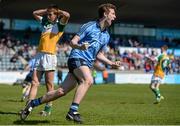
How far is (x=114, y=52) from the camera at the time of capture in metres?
53.9

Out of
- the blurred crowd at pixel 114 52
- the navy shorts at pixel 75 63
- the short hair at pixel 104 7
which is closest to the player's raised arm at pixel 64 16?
the short hair at pixel 104 7

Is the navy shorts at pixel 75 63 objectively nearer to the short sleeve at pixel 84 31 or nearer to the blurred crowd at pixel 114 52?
the short sleeve at pixel 84 31

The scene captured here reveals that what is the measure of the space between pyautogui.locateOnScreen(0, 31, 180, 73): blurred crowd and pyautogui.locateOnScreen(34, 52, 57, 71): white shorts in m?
32.8

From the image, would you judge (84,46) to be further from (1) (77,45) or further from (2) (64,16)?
(2) (64,16)

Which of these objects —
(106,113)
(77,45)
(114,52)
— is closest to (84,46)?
(77,45)

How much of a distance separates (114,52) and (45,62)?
4214 cm

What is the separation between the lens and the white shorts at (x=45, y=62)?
39.2ft

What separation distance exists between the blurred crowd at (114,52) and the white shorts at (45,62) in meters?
32.8

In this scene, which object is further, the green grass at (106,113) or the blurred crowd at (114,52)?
the blurred crowd at (114,52)

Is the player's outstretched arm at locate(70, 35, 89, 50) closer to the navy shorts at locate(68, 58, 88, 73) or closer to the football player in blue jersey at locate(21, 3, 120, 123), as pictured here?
the football player in blue jersey at locate(21, 3, 120, 123)

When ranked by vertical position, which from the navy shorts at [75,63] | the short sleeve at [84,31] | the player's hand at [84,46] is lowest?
the navy shorts at [75,63]

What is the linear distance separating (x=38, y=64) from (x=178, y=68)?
45.0m

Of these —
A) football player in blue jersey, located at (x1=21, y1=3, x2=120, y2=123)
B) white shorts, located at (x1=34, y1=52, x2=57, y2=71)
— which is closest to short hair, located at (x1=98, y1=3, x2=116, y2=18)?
football player in blue jersey, located at (x1=21, y1=3, x2=120, y2=123)

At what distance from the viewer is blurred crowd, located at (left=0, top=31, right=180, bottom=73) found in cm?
4769
